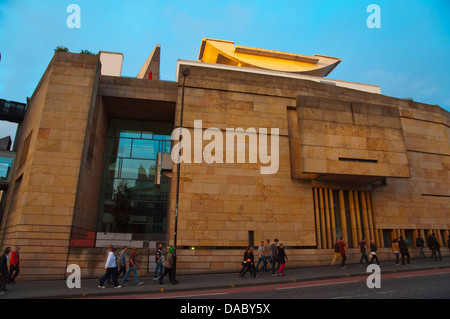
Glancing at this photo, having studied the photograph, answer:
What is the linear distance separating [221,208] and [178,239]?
3.05m

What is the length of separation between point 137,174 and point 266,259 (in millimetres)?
12824

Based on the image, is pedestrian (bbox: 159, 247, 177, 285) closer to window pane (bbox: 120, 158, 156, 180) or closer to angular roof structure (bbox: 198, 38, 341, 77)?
window pane (bbox: 120, 158, 156, 180)

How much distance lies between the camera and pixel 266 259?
594 inches

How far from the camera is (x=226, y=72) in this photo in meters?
19.4

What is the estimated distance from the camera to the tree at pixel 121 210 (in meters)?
21.3

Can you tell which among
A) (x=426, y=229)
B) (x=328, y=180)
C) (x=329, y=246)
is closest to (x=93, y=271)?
(x=329, y=246)

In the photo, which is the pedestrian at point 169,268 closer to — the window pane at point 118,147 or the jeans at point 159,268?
the jeans at point 159,268

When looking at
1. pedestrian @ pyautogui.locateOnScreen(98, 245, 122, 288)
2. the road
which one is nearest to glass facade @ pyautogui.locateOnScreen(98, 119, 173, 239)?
pedestrian @ pyautogui.locateOnScreen(98, 245, 122, 288)

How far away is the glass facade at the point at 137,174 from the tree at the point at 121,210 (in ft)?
0.73

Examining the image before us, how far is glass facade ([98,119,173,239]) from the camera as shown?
21672 mm

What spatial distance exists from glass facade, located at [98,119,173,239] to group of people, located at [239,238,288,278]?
9224 millimetres

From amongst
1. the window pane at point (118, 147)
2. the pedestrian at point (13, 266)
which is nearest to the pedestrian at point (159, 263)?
the pedestrian at point (13, 266)

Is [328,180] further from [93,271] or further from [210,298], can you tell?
[93,271]

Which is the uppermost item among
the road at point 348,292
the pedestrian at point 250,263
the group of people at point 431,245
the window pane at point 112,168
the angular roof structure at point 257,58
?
the angular roof structure at point 257,58
